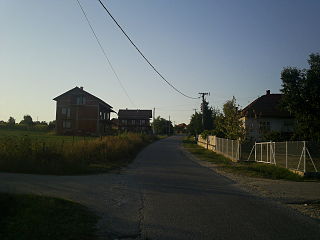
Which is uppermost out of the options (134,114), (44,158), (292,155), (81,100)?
(134,114)

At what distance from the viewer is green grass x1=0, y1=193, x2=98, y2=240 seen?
19.0 ft

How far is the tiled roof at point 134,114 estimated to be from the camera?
340 ft

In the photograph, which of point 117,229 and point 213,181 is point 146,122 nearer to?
point 213,181

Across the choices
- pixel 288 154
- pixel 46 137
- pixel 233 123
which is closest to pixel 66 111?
pixel 46 137

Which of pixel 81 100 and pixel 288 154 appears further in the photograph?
pixel 81 100

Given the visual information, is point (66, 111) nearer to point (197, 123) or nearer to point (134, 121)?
point (197, 123)

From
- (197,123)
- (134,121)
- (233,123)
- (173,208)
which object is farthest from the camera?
(134,121)

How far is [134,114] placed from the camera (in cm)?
10512

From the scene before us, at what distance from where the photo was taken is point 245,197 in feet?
34.0

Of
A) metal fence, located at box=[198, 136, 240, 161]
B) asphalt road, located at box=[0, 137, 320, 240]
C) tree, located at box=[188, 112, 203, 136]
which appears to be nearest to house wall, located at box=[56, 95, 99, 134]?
tree, located at box=[188, 112, 203, 136]

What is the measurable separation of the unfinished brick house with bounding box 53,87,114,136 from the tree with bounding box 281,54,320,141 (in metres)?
39.2

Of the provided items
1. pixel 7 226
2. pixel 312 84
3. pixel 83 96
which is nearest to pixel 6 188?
pixel 7 226

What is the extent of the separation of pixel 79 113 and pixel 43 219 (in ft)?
192

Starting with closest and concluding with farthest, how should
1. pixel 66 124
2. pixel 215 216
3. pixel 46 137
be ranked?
pixel 215 216, pixel 46 137, pixel 66 124
